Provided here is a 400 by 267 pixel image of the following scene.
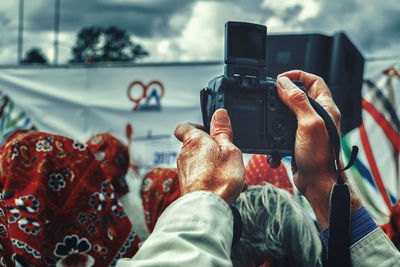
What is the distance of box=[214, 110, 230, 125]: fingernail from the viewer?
667mm

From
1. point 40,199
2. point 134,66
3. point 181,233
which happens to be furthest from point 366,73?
point 181,233

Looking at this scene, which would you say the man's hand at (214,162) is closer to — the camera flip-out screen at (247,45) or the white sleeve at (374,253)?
the camera flip-out screen at (247,45)

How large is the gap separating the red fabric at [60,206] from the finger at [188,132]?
62cm

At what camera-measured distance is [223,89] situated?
2.25 ft

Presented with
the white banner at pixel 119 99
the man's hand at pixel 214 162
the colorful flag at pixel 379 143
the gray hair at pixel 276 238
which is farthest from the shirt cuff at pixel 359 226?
the white banner at pixel 119 99

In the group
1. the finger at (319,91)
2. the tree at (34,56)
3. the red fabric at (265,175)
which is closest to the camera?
the finger at (319,91)

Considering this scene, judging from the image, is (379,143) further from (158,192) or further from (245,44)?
(245,44)

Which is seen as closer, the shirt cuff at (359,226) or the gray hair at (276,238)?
the shirt cuff at (359,226)

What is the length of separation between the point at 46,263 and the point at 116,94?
7.78 feet

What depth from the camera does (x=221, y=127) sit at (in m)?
0.67

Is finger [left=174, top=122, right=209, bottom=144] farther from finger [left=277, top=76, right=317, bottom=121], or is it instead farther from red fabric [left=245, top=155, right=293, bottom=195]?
red fabric [left=245, top=155, right=293, bottom=195]

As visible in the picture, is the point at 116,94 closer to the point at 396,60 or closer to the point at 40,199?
the point at 396,60

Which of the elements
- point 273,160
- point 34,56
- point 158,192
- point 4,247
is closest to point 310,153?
point 273,160

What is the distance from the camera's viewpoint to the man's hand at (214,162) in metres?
0.63
